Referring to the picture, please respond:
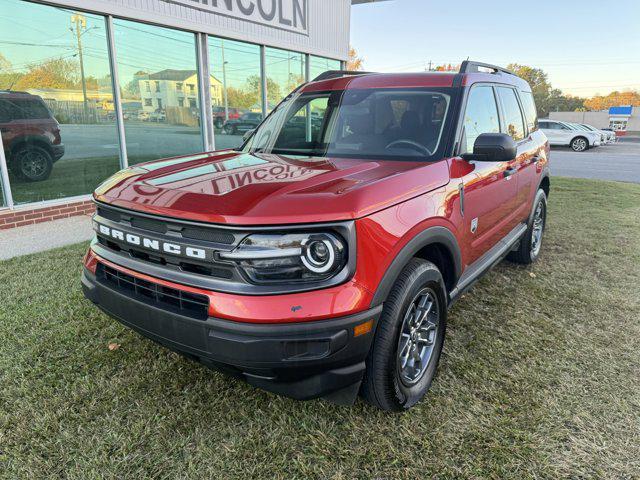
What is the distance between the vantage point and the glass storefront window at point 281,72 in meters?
10.6

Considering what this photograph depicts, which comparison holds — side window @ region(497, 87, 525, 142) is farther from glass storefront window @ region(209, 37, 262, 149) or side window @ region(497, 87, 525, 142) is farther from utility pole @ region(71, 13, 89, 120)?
glass storefront window @ region(209, 37, 262, 149)

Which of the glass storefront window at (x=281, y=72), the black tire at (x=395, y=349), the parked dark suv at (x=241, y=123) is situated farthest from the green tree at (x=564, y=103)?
the black tire at (x=395, y=349)

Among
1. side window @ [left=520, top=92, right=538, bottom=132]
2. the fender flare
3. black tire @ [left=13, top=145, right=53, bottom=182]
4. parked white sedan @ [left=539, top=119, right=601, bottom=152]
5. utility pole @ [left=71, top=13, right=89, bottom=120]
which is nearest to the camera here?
the fender flare

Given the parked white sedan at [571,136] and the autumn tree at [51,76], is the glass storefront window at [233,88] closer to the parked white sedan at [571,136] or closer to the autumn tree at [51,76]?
the autumn tree at [51,76]

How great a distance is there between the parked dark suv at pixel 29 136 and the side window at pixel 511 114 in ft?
20.8

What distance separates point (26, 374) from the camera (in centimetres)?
287

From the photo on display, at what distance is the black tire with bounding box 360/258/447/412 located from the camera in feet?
7.42

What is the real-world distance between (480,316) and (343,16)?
11042 mm

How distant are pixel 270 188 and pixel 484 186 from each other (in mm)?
1769

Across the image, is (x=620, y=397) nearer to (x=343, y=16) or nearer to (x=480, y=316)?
(x=480, y=316)

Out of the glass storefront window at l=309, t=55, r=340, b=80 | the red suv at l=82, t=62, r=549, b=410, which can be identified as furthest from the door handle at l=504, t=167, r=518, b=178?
the glass storefront window at l=309, t=55, r=340, b=80

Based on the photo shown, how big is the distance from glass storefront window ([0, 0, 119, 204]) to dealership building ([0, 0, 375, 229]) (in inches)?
0.6

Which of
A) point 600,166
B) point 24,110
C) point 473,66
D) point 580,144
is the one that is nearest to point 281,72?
point 24,110

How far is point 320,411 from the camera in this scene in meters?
2.60
